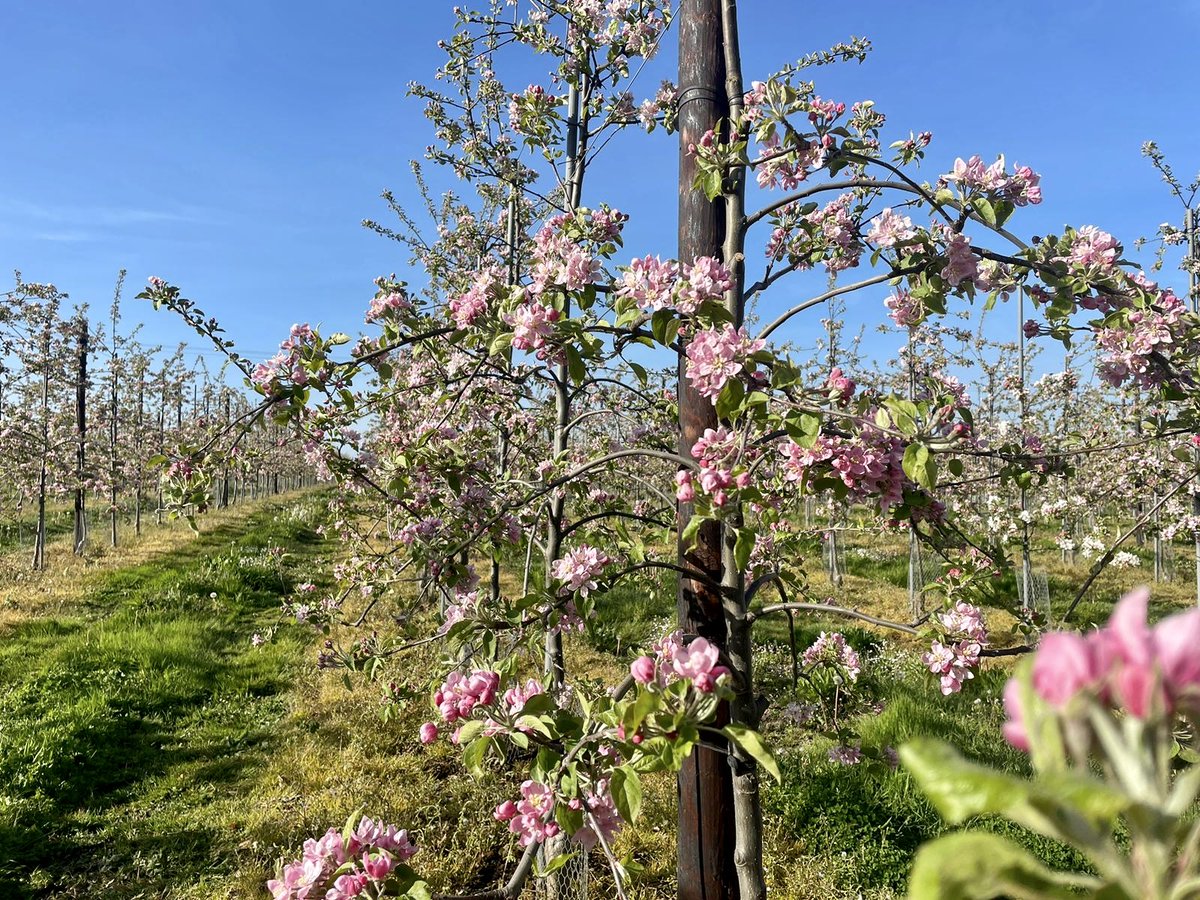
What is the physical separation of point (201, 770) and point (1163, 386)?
6022 millimetres

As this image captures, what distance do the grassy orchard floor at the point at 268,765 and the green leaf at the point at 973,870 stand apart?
163 centimetres

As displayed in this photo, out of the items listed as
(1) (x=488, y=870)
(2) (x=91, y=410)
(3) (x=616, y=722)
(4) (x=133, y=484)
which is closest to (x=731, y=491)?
(3) (x=616, y=722)

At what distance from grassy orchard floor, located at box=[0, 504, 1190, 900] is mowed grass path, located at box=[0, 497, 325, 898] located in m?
0.02

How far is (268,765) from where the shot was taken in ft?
16.1

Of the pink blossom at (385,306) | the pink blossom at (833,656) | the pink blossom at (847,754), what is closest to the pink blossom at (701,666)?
the pink blossom at (833,656)

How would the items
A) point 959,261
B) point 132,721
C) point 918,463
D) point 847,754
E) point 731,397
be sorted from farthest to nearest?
point 132,721
point 847,754
point 959,261
point 731,397
point 918,463

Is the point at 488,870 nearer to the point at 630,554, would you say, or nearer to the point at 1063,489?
the point at 630,554


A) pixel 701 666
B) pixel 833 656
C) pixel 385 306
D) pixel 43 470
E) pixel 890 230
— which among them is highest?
pixel 43 470

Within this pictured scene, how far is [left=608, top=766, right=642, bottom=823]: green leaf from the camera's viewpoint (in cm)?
108

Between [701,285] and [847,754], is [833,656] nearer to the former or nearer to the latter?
[847,754]

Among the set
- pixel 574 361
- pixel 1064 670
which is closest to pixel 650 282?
pixel 574 361

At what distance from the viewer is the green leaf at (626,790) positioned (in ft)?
3.54

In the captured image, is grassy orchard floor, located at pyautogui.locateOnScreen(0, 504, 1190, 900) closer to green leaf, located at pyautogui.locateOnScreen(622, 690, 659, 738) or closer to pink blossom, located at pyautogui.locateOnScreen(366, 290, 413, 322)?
green leaf, located at pyautogui.locateOnScreen(622, 690, 659, 738)

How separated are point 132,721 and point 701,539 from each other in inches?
239
